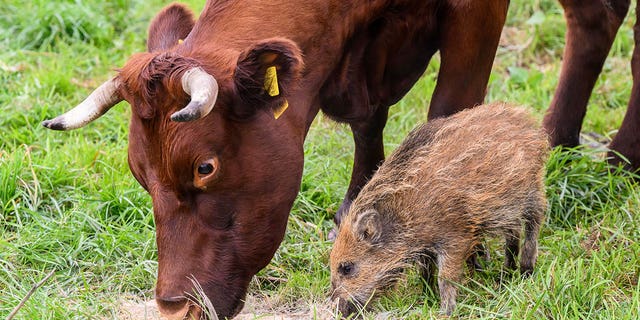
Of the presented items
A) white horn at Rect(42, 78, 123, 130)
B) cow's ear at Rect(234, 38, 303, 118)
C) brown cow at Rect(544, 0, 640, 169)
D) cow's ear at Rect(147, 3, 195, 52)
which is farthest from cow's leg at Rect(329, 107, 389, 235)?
white horn at Rect(42, 78, 123, 130)

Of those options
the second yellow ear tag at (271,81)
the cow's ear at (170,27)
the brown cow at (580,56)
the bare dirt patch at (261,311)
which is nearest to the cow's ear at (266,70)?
the second yellow ear tag at (271,81)

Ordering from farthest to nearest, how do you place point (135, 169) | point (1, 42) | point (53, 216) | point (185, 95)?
point (1, 42) → point (53, 216) → point (135, 169) → point (185, 95)

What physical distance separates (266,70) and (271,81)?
0.06 m

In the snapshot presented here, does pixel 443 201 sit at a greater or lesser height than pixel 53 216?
greater

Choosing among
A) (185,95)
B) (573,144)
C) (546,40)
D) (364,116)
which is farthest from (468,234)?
(546,40)

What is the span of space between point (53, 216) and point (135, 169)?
5.63 feet

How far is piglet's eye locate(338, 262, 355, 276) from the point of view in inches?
186

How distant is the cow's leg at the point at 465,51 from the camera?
16.8ft

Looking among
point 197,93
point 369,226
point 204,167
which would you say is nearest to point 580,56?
point 369,226

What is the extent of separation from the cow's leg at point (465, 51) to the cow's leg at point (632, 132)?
1.50m

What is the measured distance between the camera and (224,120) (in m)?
4.27

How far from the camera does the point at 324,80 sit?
193 inches

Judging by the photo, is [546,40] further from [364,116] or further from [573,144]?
[364,116]

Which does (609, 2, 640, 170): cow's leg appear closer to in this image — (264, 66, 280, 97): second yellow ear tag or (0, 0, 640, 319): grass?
(0, 0, 640, 319): grass
